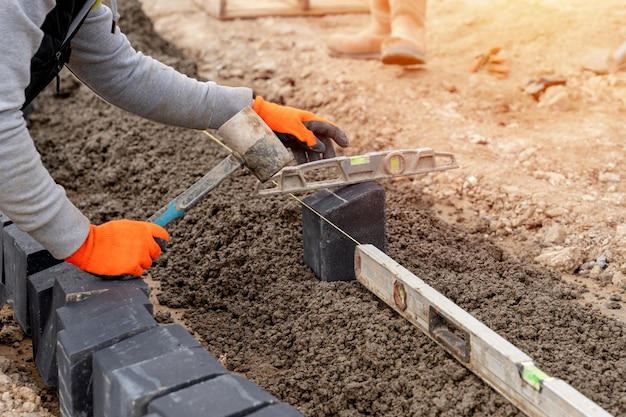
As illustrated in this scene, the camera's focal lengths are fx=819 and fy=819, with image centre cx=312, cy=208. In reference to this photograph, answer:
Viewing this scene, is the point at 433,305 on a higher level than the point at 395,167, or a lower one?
lower

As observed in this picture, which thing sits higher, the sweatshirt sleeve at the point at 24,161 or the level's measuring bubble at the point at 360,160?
the sweatshirt sleeve at the point at 24,161

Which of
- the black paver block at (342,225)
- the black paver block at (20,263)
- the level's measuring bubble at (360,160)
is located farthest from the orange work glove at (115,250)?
the level's measuring bubble at (360,160)

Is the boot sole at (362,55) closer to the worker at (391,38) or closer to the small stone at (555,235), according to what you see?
the worker at (391,38)

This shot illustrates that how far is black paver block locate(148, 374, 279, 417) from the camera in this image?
7.36 feet

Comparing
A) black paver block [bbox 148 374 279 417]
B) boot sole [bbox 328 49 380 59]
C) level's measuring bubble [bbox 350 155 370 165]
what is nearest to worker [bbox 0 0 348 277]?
level's measuring bubble [bbox 350 155 370 165]

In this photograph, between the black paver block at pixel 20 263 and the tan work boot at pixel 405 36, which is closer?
the black paver block at pixel 20 263

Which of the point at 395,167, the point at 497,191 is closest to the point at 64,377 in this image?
the point at 395,167

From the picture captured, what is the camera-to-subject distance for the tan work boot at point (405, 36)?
5945 millimetres

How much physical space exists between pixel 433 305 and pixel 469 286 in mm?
538

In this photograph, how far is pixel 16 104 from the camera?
249 cm

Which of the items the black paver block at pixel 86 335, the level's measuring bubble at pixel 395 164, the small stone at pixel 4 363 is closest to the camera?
the black paver block at pixel 86 335

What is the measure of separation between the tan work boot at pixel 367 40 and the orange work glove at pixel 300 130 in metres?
3.19

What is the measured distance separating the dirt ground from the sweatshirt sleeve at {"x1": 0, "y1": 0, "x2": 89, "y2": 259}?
2.37ft

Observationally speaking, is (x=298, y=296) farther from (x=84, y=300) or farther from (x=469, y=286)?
(x=84, y=300)
